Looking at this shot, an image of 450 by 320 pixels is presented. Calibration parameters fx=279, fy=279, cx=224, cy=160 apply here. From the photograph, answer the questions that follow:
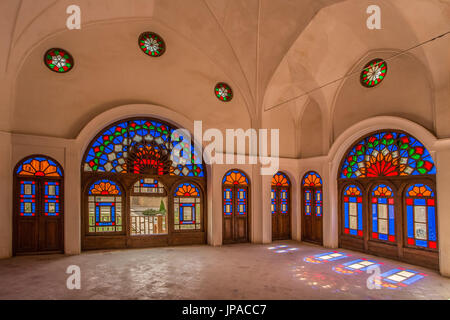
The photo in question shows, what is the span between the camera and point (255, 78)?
33.1 feet

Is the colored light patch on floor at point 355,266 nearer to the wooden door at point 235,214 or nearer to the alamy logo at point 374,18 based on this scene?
the wooden door at point 235,214

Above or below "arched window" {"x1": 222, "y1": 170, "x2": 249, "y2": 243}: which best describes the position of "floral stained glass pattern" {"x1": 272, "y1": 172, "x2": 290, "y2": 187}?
above

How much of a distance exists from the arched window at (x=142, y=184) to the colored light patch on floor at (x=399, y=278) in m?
5.59

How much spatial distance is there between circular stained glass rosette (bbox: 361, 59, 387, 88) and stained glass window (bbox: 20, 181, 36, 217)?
9980mm

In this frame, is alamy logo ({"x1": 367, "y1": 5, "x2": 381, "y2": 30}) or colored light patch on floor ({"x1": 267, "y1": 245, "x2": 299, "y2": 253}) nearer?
alamy logo ({"x1": 367, "y1": 5, "x2": 381, "y2": 30})

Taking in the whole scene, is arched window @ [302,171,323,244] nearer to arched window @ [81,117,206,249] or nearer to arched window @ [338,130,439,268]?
arched window @ [338,130,439,268]

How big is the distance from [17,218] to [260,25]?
354 inches

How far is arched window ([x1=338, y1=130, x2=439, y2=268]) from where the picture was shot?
700 centimetres

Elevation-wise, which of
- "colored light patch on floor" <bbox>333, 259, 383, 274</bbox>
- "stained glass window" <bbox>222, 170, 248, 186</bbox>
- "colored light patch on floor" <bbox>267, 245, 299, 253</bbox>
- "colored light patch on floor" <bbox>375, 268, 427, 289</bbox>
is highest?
"stained glass window" <bbox>222, 170, 248, 186</bbox>

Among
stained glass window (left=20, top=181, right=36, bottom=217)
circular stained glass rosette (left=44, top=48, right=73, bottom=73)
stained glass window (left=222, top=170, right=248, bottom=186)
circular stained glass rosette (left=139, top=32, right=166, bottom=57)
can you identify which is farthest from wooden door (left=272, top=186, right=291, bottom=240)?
circular stained glass rosette (left=44, top=48, right=73, bottom=73)

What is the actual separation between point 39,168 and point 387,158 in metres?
9.76

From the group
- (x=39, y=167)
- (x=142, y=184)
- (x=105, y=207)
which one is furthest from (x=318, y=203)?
(x=39, y=167)

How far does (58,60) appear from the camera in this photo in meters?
7.88
